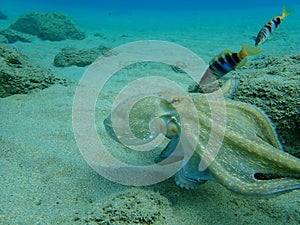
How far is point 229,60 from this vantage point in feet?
11.0

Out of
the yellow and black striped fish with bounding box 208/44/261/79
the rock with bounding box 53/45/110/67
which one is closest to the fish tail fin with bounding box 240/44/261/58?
the yellow and black striped fish with bounding box 208/44/261/79

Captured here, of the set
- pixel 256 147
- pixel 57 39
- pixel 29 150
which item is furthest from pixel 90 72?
pixel 57 39

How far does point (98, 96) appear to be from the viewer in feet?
15.8

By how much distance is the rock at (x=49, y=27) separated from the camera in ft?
42.0

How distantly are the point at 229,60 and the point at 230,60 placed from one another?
0.5 inches

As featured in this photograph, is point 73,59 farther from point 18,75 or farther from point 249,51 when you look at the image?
point 249,51

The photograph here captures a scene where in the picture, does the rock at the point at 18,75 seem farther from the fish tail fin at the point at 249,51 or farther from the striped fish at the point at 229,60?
the fish tail fin at the point at 249,51

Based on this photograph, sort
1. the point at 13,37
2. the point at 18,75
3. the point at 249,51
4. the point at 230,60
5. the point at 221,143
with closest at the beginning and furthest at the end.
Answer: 1. the point at 221,143
2. the point at 249,51
3. the point at 230,60
4. the point at 18,75
5. the point at 13,37

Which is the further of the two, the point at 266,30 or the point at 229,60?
the point at 266,30

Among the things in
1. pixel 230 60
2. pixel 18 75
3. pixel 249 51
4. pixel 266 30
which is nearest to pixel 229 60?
pixel 230 60

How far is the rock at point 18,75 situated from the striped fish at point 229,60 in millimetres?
3200

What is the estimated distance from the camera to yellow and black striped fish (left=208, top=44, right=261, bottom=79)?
10.4ft

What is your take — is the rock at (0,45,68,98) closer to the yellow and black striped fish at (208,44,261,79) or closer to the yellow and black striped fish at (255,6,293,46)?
the yellow and black striped fish at (208,44,261,79)

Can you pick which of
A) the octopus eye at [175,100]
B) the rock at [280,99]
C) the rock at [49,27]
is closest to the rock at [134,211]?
the octopus eye at [175,100]
